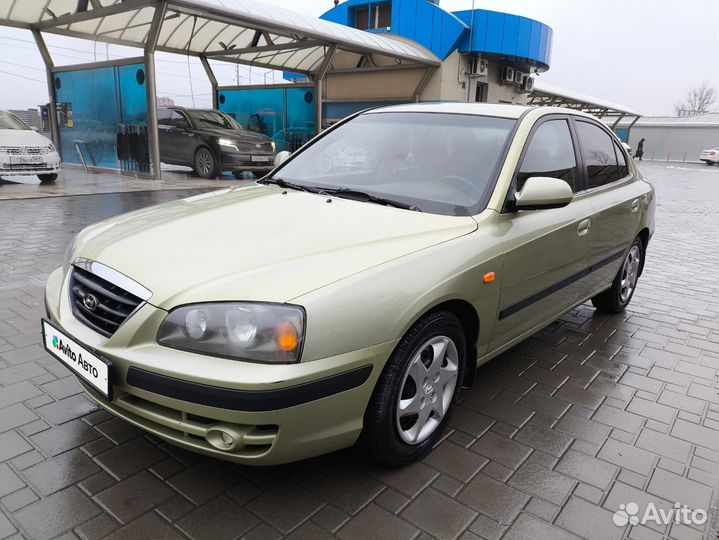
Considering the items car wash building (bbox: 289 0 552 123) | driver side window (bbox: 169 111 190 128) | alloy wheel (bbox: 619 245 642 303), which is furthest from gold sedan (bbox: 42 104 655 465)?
car wash building (bbox: 289 0 552 123)

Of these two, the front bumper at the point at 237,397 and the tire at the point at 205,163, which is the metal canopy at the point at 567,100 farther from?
the front bumper at the point at 237,397

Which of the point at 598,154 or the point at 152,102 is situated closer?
the point at 598,154

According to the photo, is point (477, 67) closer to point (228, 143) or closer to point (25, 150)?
point (228, 143)

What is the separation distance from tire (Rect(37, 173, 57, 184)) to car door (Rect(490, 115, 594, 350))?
11.1 m

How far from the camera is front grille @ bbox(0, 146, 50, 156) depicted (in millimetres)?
10352

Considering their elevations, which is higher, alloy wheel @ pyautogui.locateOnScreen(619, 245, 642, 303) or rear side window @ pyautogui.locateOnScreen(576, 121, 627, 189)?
rear side window @ pyautogui.locateOnScreen(576, 121, 627, 189)

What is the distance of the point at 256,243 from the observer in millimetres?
2352

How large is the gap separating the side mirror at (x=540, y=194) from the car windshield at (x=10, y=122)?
1141cm

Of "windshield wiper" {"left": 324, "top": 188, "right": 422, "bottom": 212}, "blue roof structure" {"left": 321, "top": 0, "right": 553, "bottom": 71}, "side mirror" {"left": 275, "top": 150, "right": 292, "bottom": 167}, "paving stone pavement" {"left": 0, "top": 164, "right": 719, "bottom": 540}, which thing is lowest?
"paving stone pavement" {"left": 0, "top": 164, "right": 719, "bottom": 540}

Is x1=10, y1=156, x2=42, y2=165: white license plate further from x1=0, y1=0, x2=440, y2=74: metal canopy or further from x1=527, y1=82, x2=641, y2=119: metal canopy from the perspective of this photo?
x1=527, y1=82, x2=641, y2=119: metal canopy

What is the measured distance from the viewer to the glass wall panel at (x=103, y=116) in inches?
511

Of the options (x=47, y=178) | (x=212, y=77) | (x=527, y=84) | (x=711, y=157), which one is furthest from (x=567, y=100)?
(x=47, y=178)

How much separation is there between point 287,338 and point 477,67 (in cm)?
2014

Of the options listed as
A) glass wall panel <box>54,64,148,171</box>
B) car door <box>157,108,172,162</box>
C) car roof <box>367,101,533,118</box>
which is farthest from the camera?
car door <box>157,108,172,162</box>
